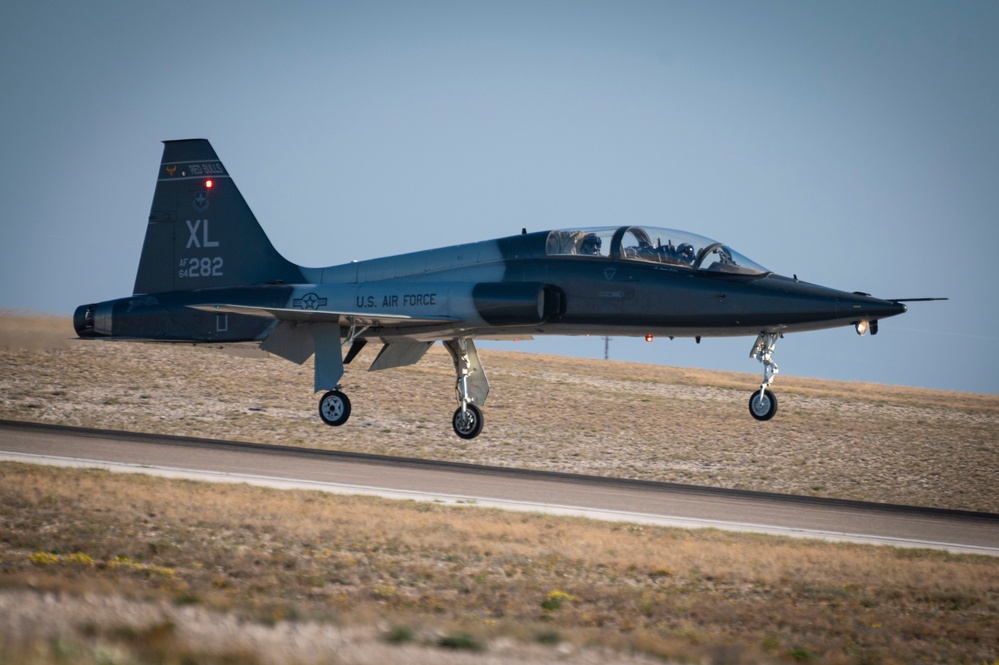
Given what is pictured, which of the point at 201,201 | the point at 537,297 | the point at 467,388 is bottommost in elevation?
the point at 467,388

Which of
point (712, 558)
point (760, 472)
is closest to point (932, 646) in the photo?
point (712, 558)

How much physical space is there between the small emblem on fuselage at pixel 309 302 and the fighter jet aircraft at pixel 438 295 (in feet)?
0.10

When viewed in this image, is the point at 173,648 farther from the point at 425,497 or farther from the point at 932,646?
the point at 425,497

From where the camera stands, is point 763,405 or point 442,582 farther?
point 763,405

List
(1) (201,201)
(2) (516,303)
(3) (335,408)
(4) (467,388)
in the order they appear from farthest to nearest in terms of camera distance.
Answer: (1) (201,201)
(4) (467,388)
(3) (335,408)
(2) (516,303)

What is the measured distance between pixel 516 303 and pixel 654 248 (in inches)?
115

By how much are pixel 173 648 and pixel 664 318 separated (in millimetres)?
13519

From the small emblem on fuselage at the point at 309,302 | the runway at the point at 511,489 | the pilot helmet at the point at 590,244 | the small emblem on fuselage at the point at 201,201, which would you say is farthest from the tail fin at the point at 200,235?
the pilot helmet at the point at 590,244

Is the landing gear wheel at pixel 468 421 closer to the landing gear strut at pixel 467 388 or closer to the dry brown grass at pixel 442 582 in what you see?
the landing gear strut at pixel 467 388

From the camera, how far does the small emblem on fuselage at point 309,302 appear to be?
2420cm

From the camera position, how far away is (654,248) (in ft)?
68.4

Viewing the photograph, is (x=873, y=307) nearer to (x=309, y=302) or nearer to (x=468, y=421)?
Result: (x=468, y=421)

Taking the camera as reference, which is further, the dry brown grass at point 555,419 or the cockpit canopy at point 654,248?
the dry brown grass at point 555,419

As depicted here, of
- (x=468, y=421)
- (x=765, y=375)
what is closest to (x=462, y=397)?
(x=468, y=421)
